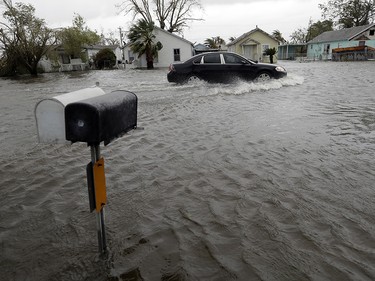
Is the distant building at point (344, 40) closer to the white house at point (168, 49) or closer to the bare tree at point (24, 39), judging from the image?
the white house at point (168, 49)

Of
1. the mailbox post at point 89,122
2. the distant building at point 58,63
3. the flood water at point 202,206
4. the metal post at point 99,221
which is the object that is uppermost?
the distant building at point 58,63

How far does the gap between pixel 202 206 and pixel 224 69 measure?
38.2ft

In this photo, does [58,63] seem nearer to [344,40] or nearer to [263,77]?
[263,77]

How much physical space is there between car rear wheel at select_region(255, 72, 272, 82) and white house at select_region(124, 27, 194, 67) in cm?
2915

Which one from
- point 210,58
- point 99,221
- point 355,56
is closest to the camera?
point 99,221

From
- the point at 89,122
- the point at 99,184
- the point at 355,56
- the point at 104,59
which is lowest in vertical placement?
the point at 99,184

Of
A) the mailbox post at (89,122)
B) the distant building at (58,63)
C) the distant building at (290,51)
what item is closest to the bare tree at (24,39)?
the distant building at (58,63)

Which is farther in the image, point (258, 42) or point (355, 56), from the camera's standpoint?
point (258, 42)

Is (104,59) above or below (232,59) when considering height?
above

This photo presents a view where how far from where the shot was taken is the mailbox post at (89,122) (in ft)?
7.35

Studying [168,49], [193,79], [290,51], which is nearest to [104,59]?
[168,49]

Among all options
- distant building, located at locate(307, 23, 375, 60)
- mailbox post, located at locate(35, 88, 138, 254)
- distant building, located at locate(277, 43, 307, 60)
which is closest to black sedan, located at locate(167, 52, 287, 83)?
mailbox post, located at locate(35, 88, 138, 254)

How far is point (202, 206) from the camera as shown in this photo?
3717 mm

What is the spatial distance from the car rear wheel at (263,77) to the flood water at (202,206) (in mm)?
7646
